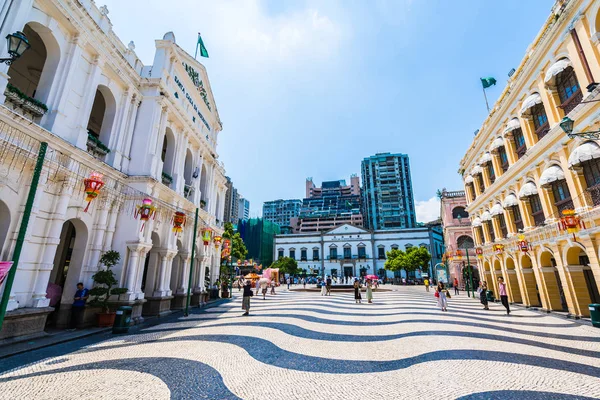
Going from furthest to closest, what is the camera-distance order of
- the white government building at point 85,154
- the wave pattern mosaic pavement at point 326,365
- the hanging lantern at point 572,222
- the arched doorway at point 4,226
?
the hanging lantern at point 572,222 → the white government building at point 85,154 → the arched doorway at point 4,226 → the wave pattern mosaic pavement at point 326,365

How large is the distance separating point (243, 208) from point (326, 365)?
14182cm

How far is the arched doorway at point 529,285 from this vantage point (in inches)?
587

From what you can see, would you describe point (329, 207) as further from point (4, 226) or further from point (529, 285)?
point (4, 226)

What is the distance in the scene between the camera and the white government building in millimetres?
7383

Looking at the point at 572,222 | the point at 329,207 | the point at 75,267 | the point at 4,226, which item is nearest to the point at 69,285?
the point at 75,267

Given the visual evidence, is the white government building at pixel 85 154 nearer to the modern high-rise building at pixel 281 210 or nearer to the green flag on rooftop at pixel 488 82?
the green flag on rooftop at pixel 488 82

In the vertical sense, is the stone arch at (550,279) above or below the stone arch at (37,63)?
below

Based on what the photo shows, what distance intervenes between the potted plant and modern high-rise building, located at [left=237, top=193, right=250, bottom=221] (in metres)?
124

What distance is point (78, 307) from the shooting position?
30.3ft

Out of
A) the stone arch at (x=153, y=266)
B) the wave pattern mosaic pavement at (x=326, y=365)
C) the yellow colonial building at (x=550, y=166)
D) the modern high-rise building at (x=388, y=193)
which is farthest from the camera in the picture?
the modern high-rise building at (x=388, y=193)

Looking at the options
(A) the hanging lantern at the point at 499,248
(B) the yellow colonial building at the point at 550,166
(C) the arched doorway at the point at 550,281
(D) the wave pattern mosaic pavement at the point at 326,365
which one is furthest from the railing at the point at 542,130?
(D) the wave pattern mosaic pavement at the point at 326,365

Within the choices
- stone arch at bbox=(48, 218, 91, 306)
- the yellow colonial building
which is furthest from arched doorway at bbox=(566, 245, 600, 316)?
stone arch at bbox=(48, 218, 91, 306)

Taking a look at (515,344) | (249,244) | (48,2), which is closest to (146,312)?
(48,2)

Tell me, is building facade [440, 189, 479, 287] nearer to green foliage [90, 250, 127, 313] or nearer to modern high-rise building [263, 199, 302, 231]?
green foliage [90, 250, 127, 313]
